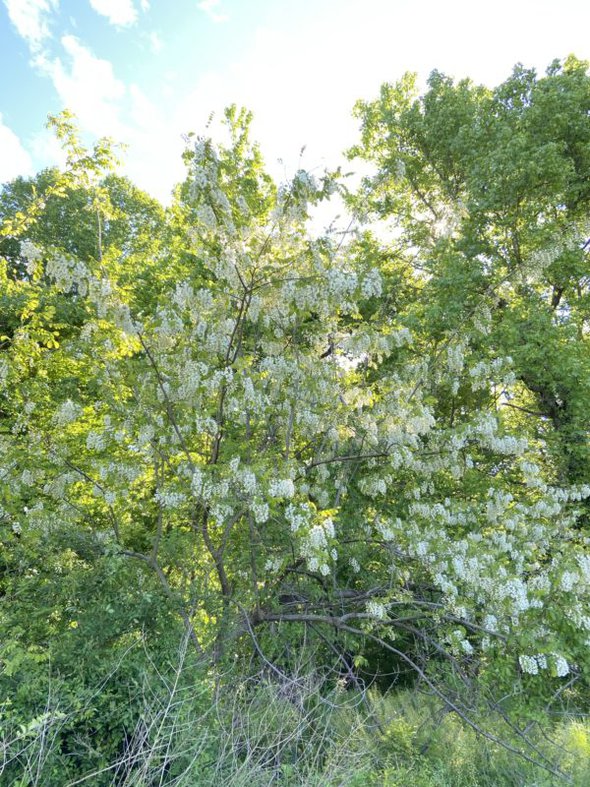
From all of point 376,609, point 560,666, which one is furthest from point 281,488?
point 560,666

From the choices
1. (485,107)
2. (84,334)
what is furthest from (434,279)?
(84,334)

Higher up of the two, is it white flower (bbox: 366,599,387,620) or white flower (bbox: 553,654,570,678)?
white flower (bbox: 366,599,387,620)

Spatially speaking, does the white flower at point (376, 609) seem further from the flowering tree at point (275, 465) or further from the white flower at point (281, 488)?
the white flower at point (281, 488)

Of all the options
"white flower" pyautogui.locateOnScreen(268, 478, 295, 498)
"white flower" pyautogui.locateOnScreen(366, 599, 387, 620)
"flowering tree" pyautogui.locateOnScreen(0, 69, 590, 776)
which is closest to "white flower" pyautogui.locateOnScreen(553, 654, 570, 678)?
"flowering tree" pyautogui.locateOnScreen(0, 69, 590, 776)

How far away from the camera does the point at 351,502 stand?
6.29 metres

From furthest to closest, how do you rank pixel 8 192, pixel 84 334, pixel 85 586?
1. pixel 8 192
2. pixel 84 334
3. pixel 85 586

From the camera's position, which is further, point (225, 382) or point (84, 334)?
point (84, 334)

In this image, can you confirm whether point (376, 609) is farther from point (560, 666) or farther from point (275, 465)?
point (275, 465)

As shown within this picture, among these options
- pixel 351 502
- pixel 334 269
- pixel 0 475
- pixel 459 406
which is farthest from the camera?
pixel 459 406

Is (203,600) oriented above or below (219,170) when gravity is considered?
below

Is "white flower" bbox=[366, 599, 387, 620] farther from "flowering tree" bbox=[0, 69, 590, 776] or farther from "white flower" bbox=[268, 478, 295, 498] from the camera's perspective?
"white flower" bbox=[268, 478, 295, 498]

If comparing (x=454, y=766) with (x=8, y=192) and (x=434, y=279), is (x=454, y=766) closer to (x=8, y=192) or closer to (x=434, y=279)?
(x=434, y=279)

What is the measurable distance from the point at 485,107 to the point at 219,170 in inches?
330

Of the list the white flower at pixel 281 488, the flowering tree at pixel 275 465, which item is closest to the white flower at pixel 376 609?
the flowering tree at pixel 275 465
